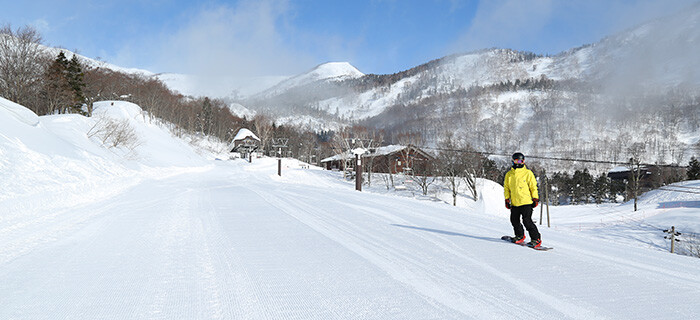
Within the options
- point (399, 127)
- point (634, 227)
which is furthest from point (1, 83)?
point (399, 127)

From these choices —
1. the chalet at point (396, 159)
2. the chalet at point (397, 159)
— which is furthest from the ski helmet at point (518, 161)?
the chalet at point (397, 159)

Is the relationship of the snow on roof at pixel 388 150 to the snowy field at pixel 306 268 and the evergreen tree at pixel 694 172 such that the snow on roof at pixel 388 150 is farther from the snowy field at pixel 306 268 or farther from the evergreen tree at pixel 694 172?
the evergreen tree at pixel 694 172

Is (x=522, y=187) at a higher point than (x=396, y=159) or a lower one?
lower

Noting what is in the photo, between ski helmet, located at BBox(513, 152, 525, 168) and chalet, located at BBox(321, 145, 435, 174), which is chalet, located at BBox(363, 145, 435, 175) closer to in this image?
chalet, located at BBox(321, 145, 435, 174)

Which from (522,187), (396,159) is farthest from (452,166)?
(522,187)

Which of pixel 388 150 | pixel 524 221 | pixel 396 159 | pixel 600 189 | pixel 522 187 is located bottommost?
pixel 600 189

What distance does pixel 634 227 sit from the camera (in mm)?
32656

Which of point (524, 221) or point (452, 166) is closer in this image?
point (524, 221)

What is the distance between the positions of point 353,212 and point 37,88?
1460 inches

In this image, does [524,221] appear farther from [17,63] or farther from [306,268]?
[17,63]

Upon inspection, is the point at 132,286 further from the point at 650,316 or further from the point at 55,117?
the point at 55,117

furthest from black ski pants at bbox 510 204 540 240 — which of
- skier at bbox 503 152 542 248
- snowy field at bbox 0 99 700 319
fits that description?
snowy field at bbox 0 99 700 319

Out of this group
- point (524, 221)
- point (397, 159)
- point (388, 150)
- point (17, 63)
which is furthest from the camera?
point (388, 150)

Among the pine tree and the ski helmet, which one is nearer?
the ski helmet
